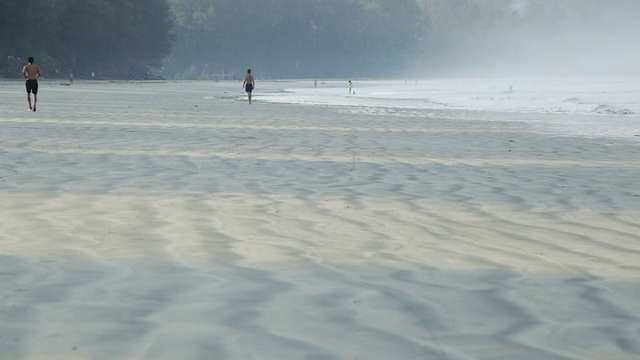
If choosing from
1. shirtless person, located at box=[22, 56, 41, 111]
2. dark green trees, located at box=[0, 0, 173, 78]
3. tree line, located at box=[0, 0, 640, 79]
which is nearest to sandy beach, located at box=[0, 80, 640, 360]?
shirtless person, located at box=[22, 56, 41, 111]

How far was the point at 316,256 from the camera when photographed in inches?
266

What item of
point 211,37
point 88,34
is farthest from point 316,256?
point 211,37

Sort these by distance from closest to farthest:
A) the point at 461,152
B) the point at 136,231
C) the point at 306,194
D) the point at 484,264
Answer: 1. the point at 484,264
2. the point at 136,231
3. the point at 306,194
4. the point at 461,152

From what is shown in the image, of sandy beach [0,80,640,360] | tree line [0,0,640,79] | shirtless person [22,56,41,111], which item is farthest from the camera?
tree line [0,0,640,79]

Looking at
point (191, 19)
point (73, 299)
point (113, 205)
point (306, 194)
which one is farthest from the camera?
point (191, 19)

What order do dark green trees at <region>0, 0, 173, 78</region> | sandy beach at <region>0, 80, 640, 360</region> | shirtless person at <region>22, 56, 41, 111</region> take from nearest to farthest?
1. sandy beach at <region>0, 80, 640, 360</region>
2. shirtless person at <region>22, 56, 41, 111</region>
3. dark green trees at <region>0, 0, 173, 78</region>

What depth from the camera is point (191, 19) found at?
158375 millimetres

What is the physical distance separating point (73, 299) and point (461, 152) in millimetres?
11226

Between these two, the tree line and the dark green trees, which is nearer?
the dark green trees

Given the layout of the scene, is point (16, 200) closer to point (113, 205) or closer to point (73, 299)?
point (113, 205)

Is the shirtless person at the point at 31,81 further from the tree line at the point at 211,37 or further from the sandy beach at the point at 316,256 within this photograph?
the tree line at the point at 211,37

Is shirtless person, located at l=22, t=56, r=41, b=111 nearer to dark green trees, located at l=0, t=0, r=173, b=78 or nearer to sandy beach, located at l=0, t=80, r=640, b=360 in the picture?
sandy beach, located at l=0, t=80, r=640, b=360

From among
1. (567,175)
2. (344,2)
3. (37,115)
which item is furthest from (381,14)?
(567,175)

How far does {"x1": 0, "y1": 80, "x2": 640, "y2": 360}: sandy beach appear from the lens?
464 cm
